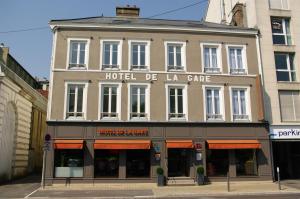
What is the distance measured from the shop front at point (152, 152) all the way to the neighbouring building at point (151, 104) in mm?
67

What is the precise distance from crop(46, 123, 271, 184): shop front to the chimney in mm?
11078

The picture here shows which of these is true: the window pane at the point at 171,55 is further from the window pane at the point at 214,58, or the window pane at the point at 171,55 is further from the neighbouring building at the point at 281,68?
the neighbouring building at the point at 281,68

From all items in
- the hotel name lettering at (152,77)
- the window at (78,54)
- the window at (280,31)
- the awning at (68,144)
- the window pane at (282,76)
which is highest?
the window at (280,31)

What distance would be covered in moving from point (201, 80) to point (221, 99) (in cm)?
205

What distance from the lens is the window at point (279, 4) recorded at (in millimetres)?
26758

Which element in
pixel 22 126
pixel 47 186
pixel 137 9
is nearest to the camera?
pixel 47 186

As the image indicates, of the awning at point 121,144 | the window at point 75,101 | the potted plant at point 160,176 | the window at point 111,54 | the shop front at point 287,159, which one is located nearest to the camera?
the potted plant at point 160,176

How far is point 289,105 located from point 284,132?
236cm

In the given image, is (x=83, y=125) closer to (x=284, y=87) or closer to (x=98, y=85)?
(x=98, y=85)

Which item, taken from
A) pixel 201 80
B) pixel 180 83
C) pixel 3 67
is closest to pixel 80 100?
pixel 3 67

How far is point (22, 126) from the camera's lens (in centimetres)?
2567

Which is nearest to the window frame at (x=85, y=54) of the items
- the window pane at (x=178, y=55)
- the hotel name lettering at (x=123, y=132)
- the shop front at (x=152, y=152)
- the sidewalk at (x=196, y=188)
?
the shop front at (x=152, y=152)

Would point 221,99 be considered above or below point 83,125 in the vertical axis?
above

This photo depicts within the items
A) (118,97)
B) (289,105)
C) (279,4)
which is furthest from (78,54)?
(279,4)
